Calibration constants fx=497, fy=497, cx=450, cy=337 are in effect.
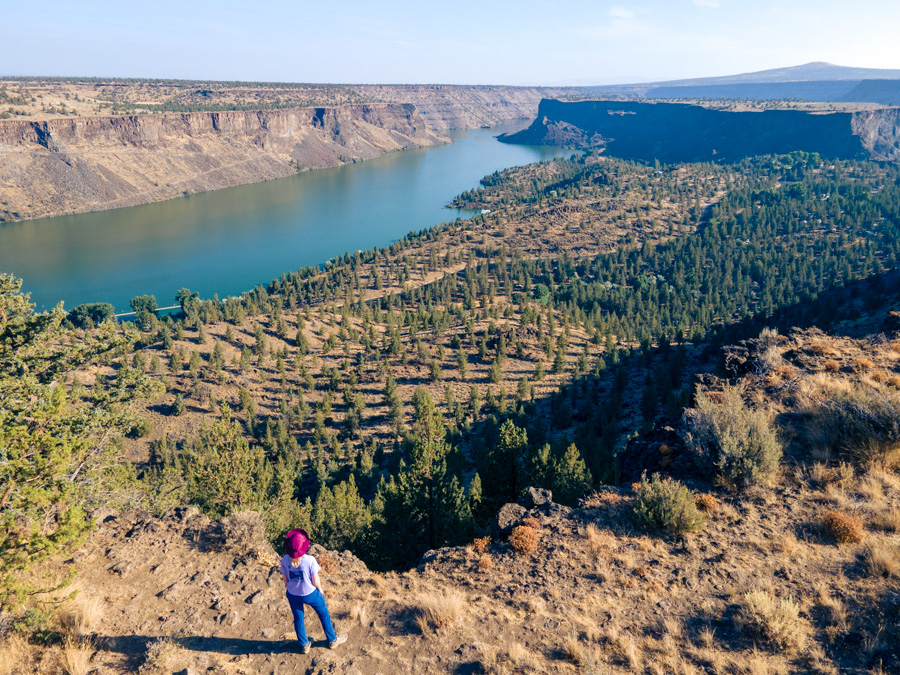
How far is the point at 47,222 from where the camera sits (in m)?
158

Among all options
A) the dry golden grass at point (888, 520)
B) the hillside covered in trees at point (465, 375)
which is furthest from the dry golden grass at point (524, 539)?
the dry golden grass at point (888, 520)

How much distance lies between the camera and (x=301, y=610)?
10.1 meters

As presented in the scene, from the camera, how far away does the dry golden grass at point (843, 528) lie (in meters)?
12.6

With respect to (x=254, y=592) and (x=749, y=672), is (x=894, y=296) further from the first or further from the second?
(x=254, y=592)

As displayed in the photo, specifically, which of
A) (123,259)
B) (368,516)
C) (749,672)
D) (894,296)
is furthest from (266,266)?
(749,672)

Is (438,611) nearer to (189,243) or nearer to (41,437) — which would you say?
(41,437)

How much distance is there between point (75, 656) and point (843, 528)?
17681mm

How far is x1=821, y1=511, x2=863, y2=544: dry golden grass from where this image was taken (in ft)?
41.2

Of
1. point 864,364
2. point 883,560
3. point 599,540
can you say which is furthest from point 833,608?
point 864,364

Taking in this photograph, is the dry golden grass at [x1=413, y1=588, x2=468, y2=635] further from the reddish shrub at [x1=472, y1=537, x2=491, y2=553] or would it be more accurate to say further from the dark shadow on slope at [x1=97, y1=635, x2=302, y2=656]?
the reddish shrub at [x1=472, y1=537, x2=491, y2=553]

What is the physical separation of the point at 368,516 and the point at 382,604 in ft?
50.4

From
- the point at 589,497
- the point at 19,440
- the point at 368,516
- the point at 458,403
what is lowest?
the point at 458,403

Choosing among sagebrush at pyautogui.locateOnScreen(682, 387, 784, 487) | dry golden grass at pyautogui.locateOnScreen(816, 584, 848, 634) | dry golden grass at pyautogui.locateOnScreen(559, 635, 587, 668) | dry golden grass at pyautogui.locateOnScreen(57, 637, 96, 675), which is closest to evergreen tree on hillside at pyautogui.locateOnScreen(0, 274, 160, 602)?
dry golden grass at pyautogui.locateOnScreen(57, 637, 96, 675)

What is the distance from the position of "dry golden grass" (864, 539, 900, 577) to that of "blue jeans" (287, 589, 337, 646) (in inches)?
484
